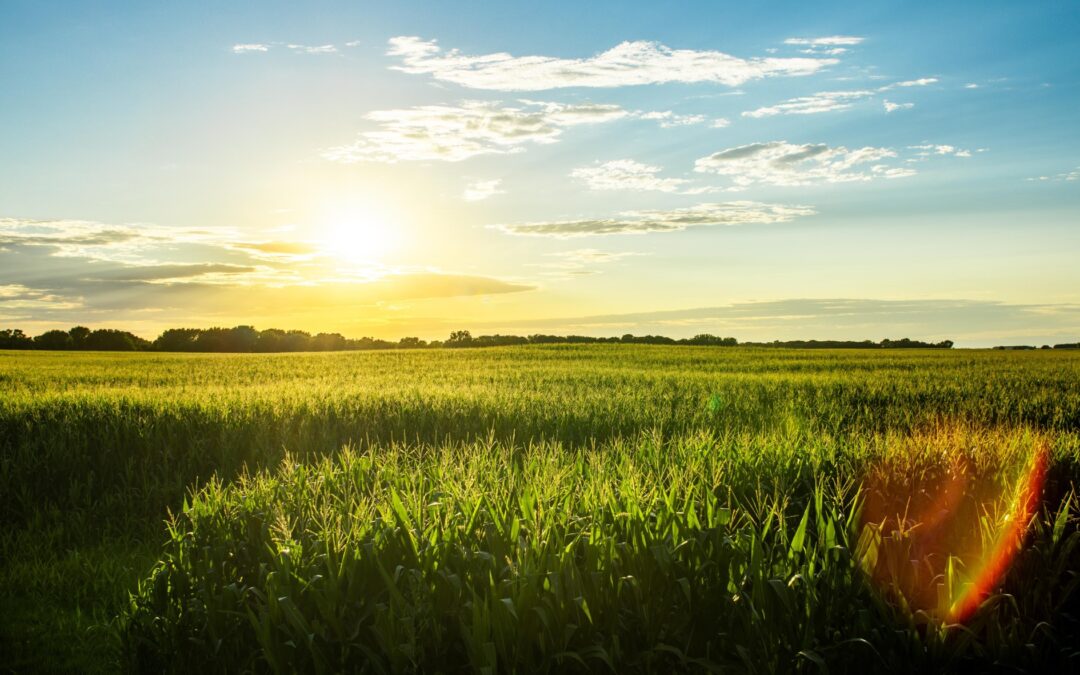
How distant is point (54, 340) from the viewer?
212ft

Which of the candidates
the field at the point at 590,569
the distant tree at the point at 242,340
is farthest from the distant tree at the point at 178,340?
the field at the point at 590,569

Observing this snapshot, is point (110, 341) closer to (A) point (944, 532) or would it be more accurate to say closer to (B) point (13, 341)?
(B) point (13, 341)

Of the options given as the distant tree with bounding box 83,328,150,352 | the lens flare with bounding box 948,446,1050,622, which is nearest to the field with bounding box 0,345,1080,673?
the lens flare with bounding box 948,446,1050,622

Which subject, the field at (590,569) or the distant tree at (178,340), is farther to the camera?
the distant tree at (178,340)

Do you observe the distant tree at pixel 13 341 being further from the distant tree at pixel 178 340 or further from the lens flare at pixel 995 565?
the lens flare at pixel 995 565

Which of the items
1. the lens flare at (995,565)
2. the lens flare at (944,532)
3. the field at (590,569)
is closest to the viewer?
the field at (590,569)

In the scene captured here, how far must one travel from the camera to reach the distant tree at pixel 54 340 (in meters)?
63.8

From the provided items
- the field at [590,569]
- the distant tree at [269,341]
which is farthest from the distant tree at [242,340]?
the field at [590,569]

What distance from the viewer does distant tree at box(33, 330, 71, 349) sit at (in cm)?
6375

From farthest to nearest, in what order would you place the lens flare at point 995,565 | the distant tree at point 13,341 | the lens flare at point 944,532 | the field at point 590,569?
the distant tree at point 13,341
the lens flare at point 944,532
the lens flare at point 995,565
the field at point 590,569

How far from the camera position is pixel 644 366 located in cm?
3531

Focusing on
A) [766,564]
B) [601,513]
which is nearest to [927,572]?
[766,564]

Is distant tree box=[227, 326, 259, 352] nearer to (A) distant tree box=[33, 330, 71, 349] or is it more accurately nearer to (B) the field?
(A) distant tree box=[33, 330, 71, 349]

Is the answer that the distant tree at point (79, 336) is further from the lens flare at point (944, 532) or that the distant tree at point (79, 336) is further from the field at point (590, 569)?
the lens flare at point (944, 532)
